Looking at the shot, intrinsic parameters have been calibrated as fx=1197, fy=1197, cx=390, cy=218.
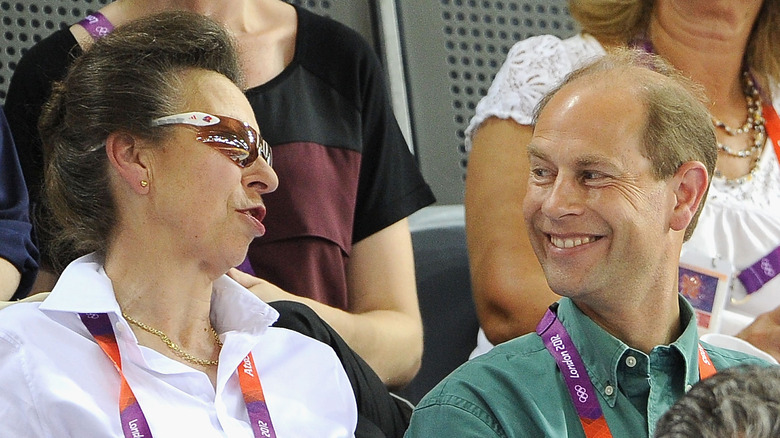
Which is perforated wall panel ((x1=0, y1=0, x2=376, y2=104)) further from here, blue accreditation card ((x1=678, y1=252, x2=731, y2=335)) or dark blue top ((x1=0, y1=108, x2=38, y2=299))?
blue accreditation card ((x1=678, y1=252, x2=731, y2=335))

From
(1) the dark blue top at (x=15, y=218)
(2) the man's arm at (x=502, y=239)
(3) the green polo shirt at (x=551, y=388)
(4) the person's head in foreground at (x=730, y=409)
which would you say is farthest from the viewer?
(2) the man's arm at (x=502, y=239)

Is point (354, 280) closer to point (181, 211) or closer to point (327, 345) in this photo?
point (327, 345)

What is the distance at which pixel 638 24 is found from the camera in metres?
2.72

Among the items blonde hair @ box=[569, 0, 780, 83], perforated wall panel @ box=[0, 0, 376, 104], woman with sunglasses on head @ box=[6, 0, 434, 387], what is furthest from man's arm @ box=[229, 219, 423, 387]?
perforated wall panel @ box=[0, 0, 376, 104]

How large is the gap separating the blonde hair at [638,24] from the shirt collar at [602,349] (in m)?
1.01

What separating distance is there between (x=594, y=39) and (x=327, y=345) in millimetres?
993

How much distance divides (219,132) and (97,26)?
537 millimetres

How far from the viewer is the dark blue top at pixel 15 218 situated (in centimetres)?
211

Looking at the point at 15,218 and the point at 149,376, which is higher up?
the point at 15,218

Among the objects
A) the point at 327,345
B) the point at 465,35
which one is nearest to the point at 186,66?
the point at 327,345

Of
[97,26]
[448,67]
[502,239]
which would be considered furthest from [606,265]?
[448,67]

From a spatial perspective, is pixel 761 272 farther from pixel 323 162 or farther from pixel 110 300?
pixel 110 300

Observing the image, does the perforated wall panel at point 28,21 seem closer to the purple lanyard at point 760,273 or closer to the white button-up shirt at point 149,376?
the white button-up shirt at point 149,376

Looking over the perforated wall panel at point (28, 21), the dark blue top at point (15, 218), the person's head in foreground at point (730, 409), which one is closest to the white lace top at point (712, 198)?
the dark blue top at point (15, 218)
